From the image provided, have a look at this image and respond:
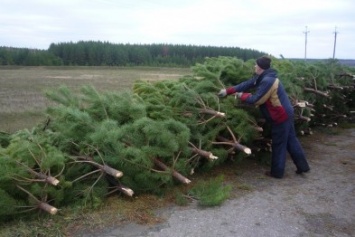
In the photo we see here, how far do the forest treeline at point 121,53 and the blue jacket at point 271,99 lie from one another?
7160cm

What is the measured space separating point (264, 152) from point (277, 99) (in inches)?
58.2

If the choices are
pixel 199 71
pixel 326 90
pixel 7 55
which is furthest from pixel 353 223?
pixel 7 55

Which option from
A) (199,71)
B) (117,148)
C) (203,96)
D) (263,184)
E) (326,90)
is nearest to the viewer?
(117,148)

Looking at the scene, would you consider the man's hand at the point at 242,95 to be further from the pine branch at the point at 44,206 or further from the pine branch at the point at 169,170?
the pine branch at the point at 44,206

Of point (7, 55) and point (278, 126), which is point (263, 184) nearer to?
point (278, 126)

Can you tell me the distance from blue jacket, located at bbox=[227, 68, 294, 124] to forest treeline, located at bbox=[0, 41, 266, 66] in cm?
7160

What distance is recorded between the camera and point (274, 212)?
494cm

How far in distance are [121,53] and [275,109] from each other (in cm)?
8237

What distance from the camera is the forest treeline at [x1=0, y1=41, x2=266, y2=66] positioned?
79.9 m

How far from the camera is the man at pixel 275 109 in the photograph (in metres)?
6.09

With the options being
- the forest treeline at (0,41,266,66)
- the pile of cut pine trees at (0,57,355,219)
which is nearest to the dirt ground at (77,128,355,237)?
the pile of cut pine trees at (0,57,355,219)

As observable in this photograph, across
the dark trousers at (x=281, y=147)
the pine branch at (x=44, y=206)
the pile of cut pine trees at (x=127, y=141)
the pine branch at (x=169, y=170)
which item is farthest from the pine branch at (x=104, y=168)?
the dark trousers at (x=281, y=147)

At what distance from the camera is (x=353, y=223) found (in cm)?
473

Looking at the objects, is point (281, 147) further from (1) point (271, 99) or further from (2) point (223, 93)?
(2) point (223, 93)
